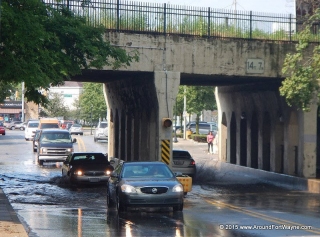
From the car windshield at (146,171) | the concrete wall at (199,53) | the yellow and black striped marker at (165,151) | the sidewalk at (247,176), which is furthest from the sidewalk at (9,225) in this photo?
the sidewalk at (247,176)

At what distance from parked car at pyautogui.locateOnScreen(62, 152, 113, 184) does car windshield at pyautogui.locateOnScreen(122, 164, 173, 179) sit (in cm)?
838

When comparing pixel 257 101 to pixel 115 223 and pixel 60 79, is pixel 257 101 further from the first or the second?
pixel 115 223

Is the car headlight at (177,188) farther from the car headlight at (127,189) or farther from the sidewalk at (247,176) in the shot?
the sidewalk at (247,176)

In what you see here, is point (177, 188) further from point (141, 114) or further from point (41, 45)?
point (141, 114)

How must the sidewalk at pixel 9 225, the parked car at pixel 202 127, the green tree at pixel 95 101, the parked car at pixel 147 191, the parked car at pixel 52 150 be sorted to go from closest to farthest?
the sidewalk at pixel 9 225 < the parked car at pixel 147 191 < the parked car at pixel 52 150 < the parked car at pixel 202 127 < the green tree at pixel 95 101

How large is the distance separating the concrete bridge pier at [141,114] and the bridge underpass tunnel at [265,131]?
5495 mm

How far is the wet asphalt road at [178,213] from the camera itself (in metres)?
16.1

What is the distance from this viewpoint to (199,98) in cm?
7138

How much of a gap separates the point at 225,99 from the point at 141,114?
672 cm

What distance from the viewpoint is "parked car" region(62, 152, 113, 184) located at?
1146 inches

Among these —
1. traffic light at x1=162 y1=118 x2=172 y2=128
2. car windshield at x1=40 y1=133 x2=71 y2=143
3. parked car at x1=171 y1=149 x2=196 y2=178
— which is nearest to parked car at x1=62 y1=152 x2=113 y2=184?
traffic light at x1=162 y1=118 x2=172 y2=128

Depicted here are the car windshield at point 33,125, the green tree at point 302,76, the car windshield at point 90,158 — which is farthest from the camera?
the car windshield at point 33,125

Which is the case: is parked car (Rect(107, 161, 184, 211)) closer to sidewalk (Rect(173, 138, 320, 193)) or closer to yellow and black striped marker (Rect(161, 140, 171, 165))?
yellow and black striped marker (Rect(161, 140, 171, 165))

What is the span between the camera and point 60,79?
2127cm
